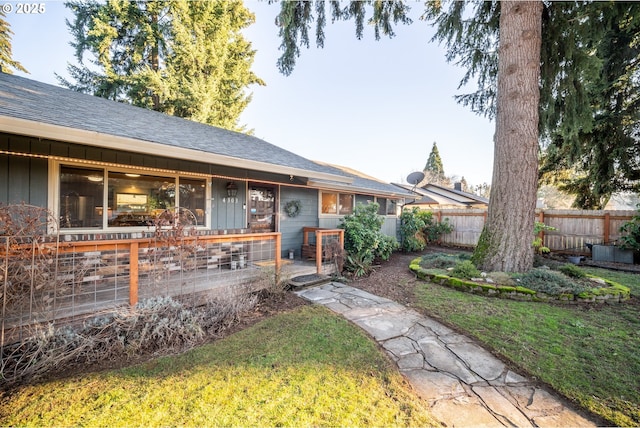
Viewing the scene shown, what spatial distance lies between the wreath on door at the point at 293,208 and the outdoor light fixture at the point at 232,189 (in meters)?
1.60

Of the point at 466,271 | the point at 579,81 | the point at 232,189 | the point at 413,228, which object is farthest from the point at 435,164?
the point at 232,189

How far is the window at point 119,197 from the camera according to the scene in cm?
415

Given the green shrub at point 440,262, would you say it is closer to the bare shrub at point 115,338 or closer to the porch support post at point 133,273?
the bare shrub at point 115,338

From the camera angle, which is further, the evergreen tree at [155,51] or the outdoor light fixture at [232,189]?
the evergreen tree at [155,51]

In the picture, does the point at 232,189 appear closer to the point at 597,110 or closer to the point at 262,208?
the point at 262,208

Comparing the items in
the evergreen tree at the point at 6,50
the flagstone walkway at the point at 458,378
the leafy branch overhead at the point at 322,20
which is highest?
the evergreen tree at the point at 6,50

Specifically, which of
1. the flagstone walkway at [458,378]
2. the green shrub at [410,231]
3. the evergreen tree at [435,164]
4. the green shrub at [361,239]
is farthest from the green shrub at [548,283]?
the evergreen tree at [435,164]

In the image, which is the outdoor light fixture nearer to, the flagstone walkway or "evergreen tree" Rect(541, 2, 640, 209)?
the flagstone walkway

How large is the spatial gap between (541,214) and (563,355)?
895cm

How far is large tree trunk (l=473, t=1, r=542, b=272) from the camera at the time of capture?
→ 5.58 meters

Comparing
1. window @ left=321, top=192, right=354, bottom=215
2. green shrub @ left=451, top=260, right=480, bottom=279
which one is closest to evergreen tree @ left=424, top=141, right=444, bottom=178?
window @ left=321, top=192, right=354, bottom=215

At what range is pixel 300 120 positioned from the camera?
17078 mm

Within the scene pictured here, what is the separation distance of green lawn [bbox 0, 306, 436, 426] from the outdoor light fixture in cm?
384

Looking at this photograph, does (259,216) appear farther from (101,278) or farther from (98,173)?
(101,278)
